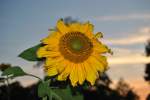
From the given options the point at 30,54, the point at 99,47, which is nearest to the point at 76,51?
the point at 99,47

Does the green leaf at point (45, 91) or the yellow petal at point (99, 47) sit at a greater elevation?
the yellow petal at point (99, 47)

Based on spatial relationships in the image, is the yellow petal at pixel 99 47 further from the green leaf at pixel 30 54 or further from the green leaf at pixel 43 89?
the green leaf at pixel 43 89

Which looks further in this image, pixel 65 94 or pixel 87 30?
pixel 87 30

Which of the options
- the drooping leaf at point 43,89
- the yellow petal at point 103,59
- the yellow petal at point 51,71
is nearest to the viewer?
the drooping leaf at point 43,89

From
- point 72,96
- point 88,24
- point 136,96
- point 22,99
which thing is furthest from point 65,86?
point 136,96

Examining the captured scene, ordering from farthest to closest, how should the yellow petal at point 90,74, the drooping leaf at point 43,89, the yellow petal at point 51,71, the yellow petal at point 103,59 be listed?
the yellow petal at point 103,59 → the yellow petal at point 90,74 → the yellow petal at point 51,71 → the drooping leaf at point 43,89

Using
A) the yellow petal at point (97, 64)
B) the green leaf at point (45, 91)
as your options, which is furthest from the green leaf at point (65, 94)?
the yellow petal at point (97, 64)

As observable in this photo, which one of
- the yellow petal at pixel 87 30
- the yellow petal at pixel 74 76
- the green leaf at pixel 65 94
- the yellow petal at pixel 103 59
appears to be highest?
the yellow petal at pixel 87 30

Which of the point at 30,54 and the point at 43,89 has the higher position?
the point at 30,54

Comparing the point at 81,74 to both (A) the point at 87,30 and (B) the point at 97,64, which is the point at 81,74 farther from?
(A) the point at 87,30

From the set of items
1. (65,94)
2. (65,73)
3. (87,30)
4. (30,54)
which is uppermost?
(87,30)
